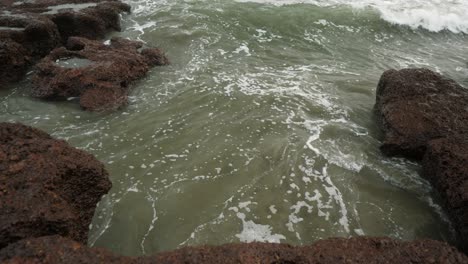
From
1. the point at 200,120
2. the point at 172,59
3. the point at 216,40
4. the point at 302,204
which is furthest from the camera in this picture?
the point at 216,40

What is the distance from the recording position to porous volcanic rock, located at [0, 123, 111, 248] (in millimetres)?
2938

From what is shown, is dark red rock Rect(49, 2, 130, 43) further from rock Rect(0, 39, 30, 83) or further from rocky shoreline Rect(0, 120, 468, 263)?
rocky shoreline Rect(0, 120, 468, 263)

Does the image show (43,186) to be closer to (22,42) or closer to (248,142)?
(248,142)

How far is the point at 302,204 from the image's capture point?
4480mm

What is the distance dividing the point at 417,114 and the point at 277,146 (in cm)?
232

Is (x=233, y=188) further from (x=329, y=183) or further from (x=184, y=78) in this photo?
(x=184, y=78)

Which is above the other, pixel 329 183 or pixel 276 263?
pixel 276 263

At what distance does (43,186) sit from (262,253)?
82.0 inches

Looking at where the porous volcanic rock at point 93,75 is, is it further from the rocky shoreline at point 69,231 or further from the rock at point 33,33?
the rocky shoreline at point 69,231

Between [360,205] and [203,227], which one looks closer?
[203,227]

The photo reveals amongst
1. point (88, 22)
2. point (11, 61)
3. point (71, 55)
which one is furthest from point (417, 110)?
point (88, 22)

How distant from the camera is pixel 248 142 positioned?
18.4 ft

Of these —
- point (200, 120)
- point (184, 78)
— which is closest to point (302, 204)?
point (200, 120)

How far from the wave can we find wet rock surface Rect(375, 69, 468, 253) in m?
6.87
